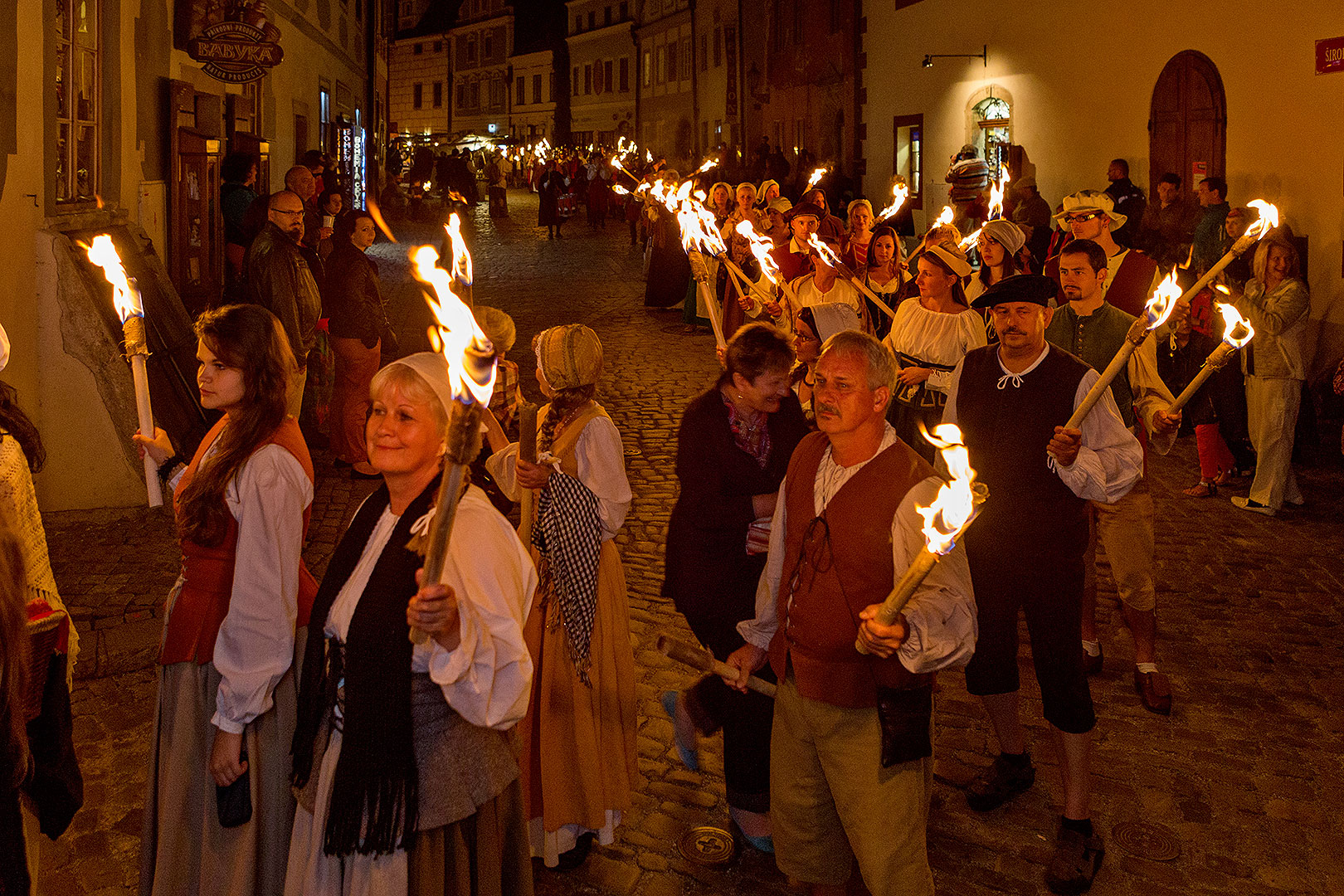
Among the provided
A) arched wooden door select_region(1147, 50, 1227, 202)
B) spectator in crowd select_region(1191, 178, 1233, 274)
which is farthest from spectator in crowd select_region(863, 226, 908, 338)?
arched wooden door select_region(1147, 50, 1227, 202)

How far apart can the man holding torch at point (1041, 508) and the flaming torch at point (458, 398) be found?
2.54m

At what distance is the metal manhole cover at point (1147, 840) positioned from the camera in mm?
4520

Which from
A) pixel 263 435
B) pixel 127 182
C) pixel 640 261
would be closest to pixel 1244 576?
pixel 263 435

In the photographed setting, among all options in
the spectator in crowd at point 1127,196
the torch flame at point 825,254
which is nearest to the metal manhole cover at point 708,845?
the torch flame at point 825,254

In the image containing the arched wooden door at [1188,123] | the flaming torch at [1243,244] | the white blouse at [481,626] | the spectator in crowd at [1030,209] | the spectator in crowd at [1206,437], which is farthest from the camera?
the spectator in crowd at [1030,209]

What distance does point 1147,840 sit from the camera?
461 cm

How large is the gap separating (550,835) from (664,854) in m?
0.43

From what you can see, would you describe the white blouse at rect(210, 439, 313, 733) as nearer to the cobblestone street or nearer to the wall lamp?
the cobblestone street

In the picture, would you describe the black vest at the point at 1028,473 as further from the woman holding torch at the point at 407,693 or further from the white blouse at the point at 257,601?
the white blouse at the point at 257,601

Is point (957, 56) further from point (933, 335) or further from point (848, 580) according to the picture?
point (848, 580)

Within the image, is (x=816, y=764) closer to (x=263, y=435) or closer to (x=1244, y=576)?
(x=263, y=435)

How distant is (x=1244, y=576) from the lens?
7.57 m

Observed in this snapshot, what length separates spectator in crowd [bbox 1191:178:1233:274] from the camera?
486 inches

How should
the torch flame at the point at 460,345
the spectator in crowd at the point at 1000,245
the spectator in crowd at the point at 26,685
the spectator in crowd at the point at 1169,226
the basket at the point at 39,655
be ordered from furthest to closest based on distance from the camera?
1. the spectator in crowd at the point at 1169,226
2. the spectator in crowd at the point at 1000,245
3. the basket at the point at 39,655
4. the spectator in crowd at the point at 26,685
5. the torch flame at the point at 460,345
